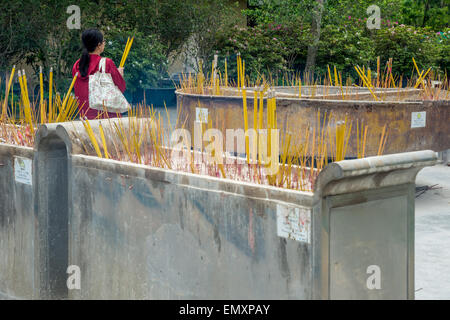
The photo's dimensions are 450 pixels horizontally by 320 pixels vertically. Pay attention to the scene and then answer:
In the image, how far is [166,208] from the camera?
3754 mm

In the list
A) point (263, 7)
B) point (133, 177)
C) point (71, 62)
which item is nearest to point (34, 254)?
point (133, 177)

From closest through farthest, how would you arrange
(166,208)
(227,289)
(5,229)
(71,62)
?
(227,289) → (166,208) → (5,229) → (71,62)

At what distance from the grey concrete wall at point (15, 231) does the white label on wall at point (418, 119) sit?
448 centimetres

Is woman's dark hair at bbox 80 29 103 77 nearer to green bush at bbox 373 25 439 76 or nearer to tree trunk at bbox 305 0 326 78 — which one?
tree trunk at bbox 305 0 326 78

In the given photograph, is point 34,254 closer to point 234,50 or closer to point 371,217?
point 371,217

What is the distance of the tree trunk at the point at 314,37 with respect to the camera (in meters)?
15.3

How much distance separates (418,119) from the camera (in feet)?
24.9

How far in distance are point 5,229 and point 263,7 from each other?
41.7 ft

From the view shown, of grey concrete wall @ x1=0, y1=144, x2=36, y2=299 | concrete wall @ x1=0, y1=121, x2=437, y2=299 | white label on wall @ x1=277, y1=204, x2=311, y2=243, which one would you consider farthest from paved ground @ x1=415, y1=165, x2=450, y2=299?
grey concrete wall @ x1=0, y1=144, x2=36, y2=299

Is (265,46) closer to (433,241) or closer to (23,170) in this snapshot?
(433,241)

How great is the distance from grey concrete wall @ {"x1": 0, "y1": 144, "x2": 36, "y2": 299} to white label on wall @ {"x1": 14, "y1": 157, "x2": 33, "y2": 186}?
3 centimetres

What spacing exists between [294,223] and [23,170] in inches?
91.2

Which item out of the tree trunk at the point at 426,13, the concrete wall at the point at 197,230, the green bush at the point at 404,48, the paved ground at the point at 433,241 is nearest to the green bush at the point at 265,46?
the green bush at the point at 404,48
